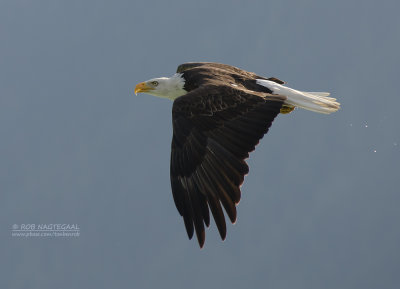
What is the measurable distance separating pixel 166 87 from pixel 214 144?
79.1 inches

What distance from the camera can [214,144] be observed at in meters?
7.77

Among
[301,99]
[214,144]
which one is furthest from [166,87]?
[214,144]

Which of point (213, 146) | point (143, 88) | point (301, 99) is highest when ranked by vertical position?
point (143, 88)

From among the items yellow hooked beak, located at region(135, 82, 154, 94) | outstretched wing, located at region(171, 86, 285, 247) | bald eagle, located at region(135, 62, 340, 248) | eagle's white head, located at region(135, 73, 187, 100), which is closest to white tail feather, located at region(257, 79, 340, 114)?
bald eagle, located at region(135, 62, 340, 248)

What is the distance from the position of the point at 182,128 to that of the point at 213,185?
2.48ft

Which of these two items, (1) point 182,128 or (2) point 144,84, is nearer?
(1) point 182,128

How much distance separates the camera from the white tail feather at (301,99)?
885 centimetres

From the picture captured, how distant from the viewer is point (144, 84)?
998 centimetres

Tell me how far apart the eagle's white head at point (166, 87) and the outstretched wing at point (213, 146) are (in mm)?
1251

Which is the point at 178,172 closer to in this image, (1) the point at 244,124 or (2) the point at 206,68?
(1) the point at 244,124

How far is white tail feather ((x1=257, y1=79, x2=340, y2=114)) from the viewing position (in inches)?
348

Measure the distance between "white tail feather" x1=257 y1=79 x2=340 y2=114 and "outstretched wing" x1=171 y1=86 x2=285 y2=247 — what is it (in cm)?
71

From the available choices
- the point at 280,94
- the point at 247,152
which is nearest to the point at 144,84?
the point at 280,94

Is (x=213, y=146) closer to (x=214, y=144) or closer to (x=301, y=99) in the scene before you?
(x=214, y=144)
